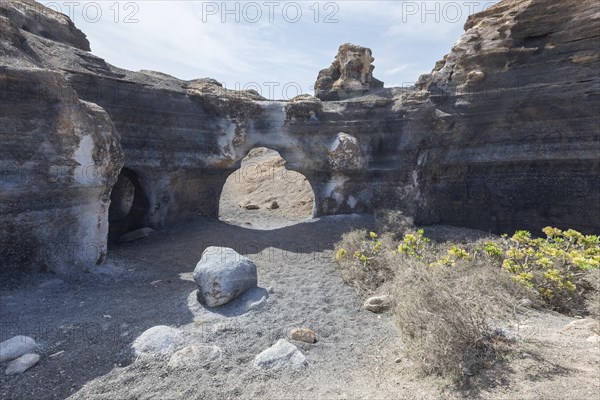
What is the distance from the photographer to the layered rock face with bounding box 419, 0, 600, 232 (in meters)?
8.09

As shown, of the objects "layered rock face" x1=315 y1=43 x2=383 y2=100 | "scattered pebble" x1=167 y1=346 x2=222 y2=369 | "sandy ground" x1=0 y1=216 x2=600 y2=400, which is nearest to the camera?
"sandy ground" x1=0 y1=216 x2=600 y2=400

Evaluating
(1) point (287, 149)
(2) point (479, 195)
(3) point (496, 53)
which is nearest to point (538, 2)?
(3) point (496, 53)

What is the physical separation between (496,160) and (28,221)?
9480mm

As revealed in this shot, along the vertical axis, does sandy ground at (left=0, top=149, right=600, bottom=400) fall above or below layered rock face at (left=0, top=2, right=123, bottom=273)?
below

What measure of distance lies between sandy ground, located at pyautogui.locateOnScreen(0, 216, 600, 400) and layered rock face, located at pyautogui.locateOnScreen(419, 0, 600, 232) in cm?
537

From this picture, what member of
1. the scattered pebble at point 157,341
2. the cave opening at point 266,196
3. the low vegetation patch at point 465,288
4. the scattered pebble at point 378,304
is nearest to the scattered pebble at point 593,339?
the low vegetation patch at point 465,288

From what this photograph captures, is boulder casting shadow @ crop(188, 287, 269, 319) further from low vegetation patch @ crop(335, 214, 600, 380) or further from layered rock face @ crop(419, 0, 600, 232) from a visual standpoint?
layered rock face @ crop(419, 0, 600, 232)

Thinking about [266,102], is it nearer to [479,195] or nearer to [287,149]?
[287,149]

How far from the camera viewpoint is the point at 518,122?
895 centimetres

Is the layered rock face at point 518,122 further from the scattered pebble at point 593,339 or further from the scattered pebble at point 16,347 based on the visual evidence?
the scattered pebble at point 16,347

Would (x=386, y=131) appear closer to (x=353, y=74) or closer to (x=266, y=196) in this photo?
(x=353, y=74)

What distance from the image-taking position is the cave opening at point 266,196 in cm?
1195

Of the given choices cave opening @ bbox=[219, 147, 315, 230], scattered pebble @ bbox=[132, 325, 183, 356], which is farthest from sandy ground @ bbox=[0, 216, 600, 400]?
cave opening @ bbox=[219, 147, 315, 230]

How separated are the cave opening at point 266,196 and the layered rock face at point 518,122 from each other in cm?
426
